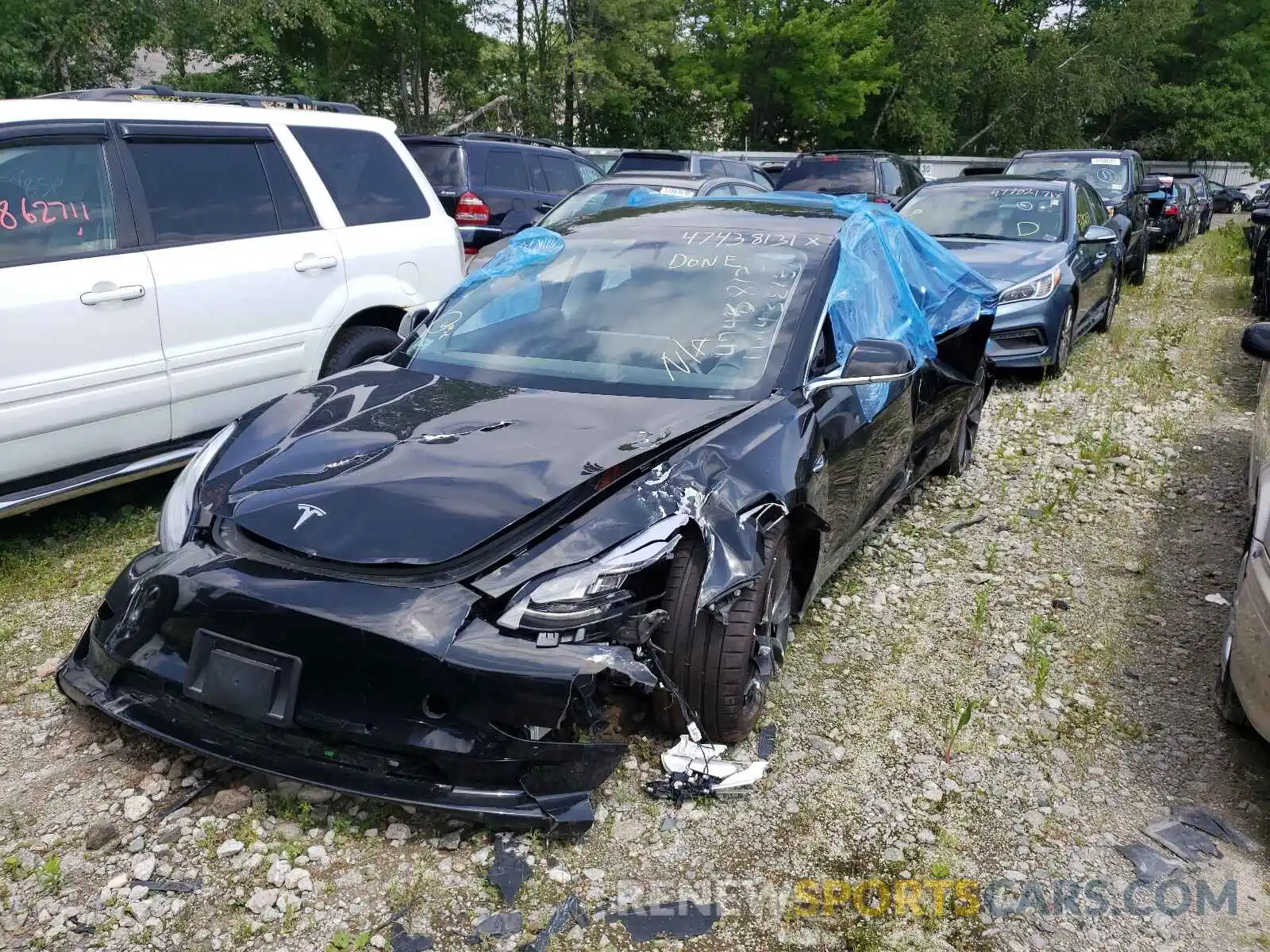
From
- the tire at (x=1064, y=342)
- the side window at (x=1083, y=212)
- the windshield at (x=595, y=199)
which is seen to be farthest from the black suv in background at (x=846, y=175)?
the tire at (x=1064, y=342)

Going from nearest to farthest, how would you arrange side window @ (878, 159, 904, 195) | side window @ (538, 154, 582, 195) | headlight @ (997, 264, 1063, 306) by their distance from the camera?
headlight @ (997, 264, 1063, 306) → side window @ (538, 154, 582, 195) → side window @ (878, 159, 904, 195)

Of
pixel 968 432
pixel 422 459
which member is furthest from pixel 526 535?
pixel 968 432

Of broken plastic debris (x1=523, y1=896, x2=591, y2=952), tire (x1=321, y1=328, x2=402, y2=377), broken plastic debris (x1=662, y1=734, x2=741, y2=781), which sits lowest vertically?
broken plastic debris (x1=523, y1=896, x2=591, y2=952)

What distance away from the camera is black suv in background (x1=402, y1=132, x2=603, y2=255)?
34.2 ft

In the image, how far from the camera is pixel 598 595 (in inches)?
106

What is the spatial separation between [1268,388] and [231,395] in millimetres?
5101

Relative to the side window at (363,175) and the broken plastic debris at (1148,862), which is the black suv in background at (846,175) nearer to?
the side window at (363,175)

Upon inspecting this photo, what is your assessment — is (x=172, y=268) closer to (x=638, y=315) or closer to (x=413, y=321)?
(x=413, y=321)

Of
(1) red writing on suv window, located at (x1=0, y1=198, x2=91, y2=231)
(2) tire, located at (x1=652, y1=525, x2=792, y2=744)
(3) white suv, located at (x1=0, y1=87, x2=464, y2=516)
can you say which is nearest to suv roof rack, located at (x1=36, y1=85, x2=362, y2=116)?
(3) white suv, located at (x1=0, y1=87, x2=464, y2=516)

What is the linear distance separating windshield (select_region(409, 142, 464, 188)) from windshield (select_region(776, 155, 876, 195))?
5.82 meters

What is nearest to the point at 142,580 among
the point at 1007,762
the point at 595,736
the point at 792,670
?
the point at 595,736

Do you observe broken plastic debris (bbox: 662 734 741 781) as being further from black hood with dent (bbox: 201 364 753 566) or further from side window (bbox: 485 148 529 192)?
side window (bbox: 485 148 529 192)

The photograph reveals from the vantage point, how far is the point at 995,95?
39031 millimetres

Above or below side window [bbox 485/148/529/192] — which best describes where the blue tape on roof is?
below
